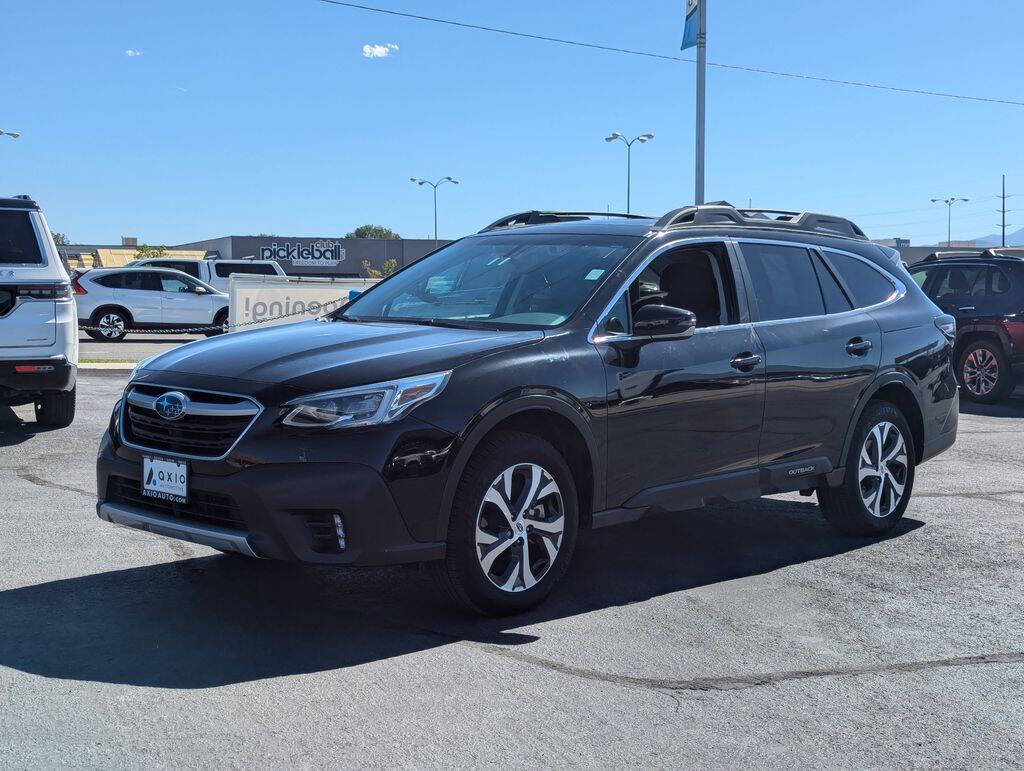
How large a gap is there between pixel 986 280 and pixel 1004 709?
38.1ft

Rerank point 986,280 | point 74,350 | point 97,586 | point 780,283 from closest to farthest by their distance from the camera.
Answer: point 97,586
point 780,283
point 74,350
point 986,280

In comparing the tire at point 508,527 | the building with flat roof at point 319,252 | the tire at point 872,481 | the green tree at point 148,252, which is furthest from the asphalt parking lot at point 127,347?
the building with flat roof at point 319,252

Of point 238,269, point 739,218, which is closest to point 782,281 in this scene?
point 739,218

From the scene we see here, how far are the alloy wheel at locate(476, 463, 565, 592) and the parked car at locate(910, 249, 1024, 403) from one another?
35.9ft

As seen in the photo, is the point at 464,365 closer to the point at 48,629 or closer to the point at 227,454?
the point at 227,454

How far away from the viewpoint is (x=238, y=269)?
104 feet

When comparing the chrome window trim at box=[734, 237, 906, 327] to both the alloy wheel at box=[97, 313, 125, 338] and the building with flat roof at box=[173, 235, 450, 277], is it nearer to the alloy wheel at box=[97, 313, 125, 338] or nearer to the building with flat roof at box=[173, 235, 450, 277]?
the alloy wheel at box=[97, 313, 125, 338]

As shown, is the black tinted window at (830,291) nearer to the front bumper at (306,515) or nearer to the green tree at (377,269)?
the front bumper at (306,515)

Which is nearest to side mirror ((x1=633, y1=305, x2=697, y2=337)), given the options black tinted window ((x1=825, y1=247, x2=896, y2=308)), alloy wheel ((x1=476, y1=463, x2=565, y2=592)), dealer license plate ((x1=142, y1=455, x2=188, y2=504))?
alloy wheel ((x1=476, y1=463, x2=565, y2=592))

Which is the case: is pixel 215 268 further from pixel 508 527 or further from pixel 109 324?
pixel 508 527

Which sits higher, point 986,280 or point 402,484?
point 986,280

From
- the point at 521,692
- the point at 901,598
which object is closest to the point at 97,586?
the point at 521,692

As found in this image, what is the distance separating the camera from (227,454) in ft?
A: 14.9

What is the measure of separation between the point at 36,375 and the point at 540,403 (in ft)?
19.6
